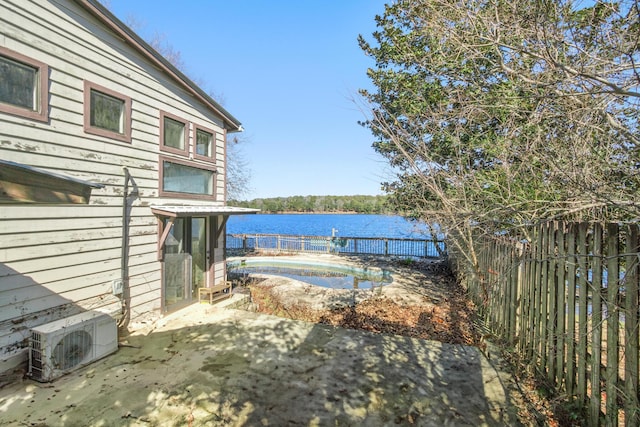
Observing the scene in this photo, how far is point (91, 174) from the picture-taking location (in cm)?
429

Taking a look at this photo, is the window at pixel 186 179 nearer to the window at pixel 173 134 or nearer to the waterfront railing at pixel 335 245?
the window at pixel 173 134

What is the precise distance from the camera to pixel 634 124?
3.17 meters

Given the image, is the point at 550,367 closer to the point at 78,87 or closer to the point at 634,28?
the point at 634,28

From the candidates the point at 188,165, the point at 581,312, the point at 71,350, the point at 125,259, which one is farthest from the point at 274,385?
the point at 188,165

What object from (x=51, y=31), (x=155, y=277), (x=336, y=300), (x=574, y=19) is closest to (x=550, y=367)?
(x=574, y=19)

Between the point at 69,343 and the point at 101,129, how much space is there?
3.02 meters

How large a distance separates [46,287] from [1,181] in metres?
2.36

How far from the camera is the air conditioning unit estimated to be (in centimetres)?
344

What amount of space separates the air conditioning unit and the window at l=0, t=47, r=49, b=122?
2.60 meters

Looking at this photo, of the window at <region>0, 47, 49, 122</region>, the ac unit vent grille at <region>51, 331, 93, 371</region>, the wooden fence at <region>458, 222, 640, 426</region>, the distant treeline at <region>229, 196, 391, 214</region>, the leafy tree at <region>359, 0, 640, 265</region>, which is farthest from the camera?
the distant treeline at <region>229, 196, 391, 214</region>

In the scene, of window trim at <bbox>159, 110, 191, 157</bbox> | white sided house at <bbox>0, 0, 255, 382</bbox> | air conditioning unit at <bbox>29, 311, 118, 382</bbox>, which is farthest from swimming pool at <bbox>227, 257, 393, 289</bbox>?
air conditioning unit at <bbox>29, 311, 118, 382</bbox>

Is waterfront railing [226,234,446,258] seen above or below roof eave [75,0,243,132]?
below

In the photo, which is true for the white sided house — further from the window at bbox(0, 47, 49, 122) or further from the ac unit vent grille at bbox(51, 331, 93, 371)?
the ac unit vent grille at bbox(51, 331, 93, 371)

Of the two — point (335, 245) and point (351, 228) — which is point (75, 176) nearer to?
point (335, 245)
